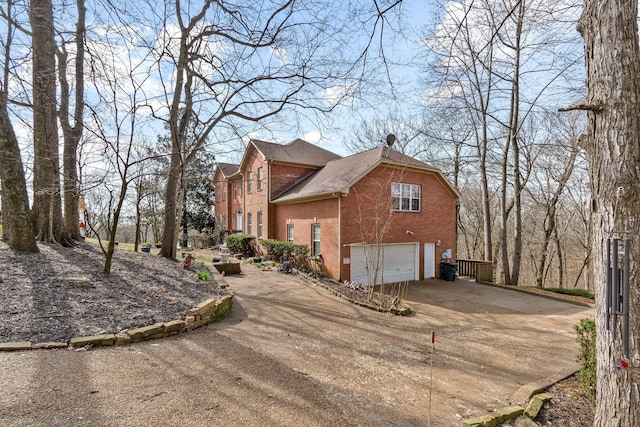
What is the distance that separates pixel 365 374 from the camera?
484cm

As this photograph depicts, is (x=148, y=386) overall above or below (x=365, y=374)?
above

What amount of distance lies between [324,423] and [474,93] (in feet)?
61.3

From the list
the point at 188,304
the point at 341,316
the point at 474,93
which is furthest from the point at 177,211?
the point at 474,93

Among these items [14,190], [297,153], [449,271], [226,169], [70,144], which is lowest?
[449,271]

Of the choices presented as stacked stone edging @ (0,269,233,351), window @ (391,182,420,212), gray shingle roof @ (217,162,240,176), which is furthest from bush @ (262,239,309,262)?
gray shingle roof @ (217,162,240,176)

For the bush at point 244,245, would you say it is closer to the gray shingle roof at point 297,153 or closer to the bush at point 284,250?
the bush at point 284,250

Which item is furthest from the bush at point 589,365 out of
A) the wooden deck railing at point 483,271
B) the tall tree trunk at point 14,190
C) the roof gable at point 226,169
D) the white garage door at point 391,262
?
the roof gable at point 226,169

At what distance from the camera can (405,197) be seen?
15.0 metres

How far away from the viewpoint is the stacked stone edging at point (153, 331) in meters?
4.37

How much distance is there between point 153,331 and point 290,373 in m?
2.51

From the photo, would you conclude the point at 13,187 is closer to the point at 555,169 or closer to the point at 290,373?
the point at 290,373

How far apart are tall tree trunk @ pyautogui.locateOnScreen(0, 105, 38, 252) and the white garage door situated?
10.3 meters

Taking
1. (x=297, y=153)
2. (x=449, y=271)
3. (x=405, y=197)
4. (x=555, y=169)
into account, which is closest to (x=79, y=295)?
(x=405, y=197)

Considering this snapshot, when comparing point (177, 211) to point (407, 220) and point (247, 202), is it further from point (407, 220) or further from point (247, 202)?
point (407, 220)
